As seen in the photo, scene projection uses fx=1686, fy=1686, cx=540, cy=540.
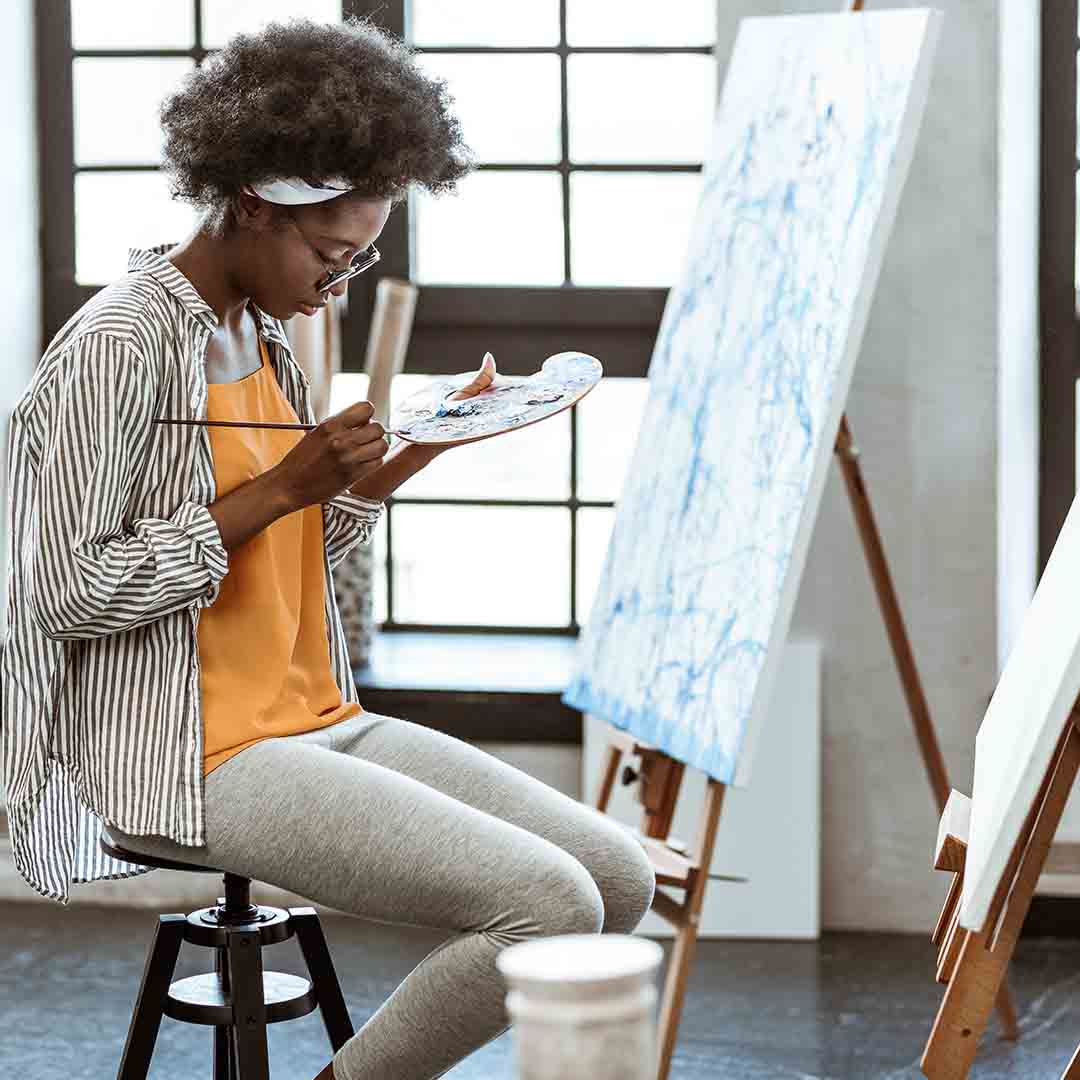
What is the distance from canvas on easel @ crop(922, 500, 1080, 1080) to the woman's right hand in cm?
68

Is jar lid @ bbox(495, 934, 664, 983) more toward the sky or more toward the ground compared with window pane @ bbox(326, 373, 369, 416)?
more toward the ground

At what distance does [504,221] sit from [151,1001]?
2.06 m

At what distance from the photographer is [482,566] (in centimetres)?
359

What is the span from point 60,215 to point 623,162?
1.20m

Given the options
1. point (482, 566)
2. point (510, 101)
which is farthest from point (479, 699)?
point (510, 101)

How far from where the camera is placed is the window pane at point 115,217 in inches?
142

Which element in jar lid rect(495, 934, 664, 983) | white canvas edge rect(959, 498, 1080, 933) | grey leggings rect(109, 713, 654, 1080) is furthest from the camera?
grey leggings rect(109, 713, 654, 1080)

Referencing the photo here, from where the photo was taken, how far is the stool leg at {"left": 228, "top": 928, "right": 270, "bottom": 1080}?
69.1 inches

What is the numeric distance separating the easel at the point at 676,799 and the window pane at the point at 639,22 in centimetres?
118

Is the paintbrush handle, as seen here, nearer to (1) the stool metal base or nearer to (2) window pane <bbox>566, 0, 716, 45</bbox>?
(1) the stool metal base

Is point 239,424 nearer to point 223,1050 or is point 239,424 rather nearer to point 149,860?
point 149,860

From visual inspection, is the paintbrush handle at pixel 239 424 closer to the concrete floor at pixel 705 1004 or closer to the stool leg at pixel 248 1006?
the stool leg at pixel 248 1006

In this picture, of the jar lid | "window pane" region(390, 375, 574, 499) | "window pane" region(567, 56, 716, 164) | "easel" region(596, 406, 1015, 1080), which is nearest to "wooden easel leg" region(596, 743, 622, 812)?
"easel" region(596, 406, 1015, 1080)

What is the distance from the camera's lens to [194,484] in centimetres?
175
